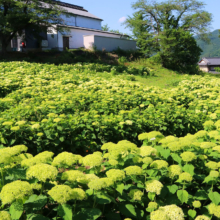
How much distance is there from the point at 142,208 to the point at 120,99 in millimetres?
4595

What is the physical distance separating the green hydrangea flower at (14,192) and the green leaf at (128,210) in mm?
780

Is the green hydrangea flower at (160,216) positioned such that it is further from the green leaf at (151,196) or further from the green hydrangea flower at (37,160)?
the green hydrangea flower at (37,160)

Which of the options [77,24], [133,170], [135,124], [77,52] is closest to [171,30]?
[77,52]

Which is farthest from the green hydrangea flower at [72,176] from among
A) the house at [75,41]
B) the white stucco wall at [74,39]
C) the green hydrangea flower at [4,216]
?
the white stucco wall at [74,39]

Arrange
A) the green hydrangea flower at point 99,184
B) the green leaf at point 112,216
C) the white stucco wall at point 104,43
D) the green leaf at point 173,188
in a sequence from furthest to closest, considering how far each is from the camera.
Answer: the white stucco wall at point 104,43, the green leaf at point 173,188, the green leaf at point 112,216, the green hydrangea flower at point 99,184

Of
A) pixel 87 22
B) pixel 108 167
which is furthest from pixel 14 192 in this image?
pixel 87 22

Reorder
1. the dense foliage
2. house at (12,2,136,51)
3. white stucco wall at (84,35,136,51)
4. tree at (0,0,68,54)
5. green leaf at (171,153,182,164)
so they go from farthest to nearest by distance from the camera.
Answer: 1. house at (12,2,136,51)
2. white stucco wall at (84,35,136,51)
3. tree at (0,0,68,54)
4. the dense foliage
5. green leaf at (171,153,182,164)

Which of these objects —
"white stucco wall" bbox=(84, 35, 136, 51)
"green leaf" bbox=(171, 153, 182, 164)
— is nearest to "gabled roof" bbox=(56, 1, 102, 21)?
"white stucco wall" bbox=(84, 35, 136, 51)

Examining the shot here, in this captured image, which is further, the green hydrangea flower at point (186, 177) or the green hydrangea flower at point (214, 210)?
the green hydrangea flower at point (186, 177)

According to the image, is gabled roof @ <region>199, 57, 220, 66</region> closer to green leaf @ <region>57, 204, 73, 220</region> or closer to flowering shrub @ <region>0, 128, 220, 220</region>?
flowering shrub @ <region>0, 128, 220, 220</region>

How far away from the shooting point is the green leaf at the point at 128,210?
193 centimetres

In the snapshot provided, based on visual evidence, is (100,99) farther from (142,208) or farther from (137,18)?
(137,18)

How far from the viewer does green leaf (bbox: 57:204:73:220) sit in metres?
1.58

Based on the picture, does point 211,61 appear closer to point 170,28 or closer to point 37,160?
point 170,28
